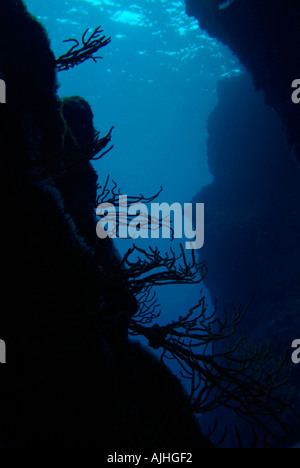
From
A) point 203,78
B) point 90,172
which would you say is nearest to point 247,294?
point 90,172

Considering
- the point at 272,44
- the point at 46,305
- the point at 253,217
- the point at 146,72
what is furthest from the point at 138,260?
the point at 146,72

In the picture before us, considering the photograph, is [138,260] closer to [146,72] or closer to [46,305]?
[46,305]

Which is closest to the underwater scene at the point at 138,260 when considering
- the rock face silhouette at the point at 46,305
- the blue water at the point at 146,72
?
the rock face silhouette at the point at 46,305

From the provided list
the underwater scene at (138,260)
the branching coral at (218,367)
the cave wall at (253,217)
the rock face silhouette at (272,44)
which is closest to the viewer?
the underwater scene at (138,260)

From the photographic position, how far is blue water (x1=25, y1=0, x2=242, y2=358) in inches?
1139

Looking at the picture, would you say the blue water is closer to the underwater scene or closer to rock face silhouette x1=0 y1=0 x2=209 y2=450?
the underwater scene

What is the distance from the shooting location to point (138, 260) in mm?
3016

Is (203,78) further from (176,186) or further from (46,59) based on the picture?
(176,186)

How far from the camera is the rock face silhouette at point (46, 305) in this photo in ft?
6.16

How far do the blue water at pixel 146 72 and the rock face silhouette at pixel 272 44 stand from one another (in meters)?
22.2

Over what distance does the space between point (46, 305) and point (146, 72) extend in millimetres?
47554

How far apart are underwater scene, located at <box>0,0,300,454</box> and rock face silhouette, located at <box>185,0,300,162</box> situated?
56mm

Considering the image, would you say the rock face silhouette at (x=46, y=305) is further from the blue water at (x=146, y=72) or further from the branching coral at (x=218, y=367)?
the blue water at (x=146, y=72)

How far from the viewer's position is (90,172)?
4055 mm
